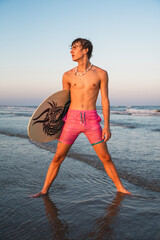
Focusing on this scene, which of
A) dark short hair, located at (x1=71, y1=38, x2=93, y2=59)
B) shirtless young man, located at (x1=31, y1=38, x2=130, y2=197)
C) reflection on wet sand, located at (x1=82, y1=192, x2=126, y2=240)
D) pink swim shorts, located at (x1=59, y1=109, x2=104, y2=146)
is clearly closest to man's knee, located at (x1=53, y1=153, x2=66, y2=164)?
shirtless young man, located at (x1=31, y1=38, x2=130, y2=197)

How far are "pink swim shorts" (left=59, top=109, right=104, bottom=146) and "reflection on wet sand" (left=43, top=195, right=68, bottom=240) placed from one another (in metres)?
0.85

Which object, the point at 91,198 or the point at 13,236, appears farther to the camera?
the point at 91,198

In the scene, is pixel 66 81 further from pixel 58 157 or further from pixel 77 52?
pixel 58 157

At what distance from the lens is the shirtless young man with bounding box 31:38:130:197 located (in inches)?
112

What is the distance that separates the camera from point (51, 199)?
9.52ft

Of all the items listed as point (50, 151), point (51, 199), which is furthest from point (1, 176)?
point (50, 151)

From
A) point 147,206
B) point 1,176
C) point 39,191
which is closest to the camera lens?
point 147,206

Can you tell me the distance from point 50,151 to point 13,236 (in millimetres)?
3926

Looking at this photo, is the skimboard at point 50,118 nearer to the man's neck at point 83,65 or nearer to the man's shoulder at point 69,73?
the man's shoulder at point 69,73

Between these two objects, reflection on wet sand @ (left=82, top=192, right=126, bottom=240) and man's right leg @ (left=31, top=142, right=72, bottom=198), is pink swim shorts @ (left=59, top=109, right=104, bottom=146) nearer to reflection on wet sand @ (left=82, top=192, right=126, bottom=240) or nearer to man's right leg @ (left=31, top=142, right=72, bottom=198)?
man's right leg @ (left=31, top=142, right=72, bottom=198)

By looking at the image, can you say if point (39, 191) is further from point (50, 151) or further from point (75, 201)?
point (50, 151)

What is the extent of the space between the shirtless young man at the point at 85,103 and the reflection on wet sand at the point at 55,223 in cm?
38

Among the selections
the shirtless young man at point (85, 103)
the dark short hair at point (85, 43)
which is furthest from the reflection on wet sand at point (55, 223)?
the dark short hair at point (85, 43)

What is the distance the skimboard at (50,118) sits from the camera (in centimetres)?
314
